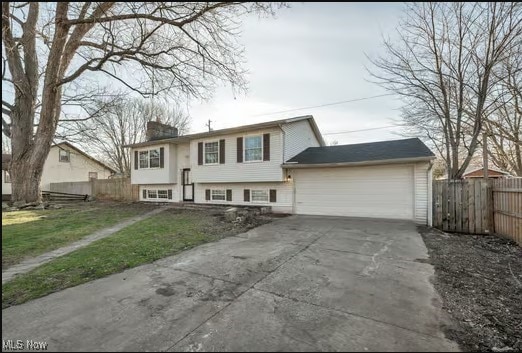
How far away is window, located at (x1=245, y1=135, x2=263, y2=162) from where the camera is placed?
1301 centimetres

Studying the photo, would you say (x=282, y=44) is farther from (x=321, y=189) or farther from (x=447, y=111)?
(x=447, y=111)

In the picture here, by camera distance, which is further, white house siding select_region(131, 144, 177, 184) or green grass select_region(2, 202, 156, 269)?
white house siding select_region(131, 144, 177, 184)

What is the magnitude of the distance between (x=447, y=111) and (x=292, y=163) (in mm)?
7357

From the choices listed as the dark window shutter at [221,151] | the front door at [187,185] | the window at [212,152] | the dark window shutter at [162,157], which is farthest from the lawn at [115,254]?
the dark window shutter at [162,157]

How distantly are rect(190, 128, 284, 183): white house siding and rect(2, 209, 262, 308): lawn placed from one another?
391cm

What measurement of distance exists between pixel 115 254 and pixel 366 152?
10.6m

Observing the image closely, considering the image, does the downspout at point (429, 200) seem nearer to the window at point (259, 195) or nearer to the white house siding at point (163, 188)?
the window at point (259, 195)

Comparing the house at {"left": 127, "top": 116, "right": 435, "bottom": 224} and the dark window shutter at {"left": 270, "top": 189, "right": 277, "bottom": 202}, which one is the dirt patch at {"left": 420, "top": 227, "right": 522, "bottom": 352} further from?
the dark window shutter at {"left": 270, "top": 189, "right": 277, "bottom": 202}

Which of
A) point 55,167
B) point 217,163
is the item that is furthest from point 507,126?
point 55,167

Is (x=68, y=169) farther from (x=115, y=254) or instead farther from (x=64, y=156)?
(x=115, y=254)

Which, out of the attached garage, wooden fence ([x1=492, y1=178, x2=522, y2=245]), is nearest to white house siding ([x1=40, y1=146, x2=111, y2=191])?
the attached garage

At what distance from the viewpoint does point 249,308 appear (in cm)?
→ 323

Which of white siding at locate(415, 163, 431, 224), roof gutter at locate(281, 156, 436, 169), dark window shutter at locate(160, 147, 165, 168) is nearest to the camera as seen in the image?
roof gutter at locate(281, 156, 436, 169)

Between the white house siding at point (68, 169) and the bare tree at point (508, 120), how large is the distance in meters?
29.2
